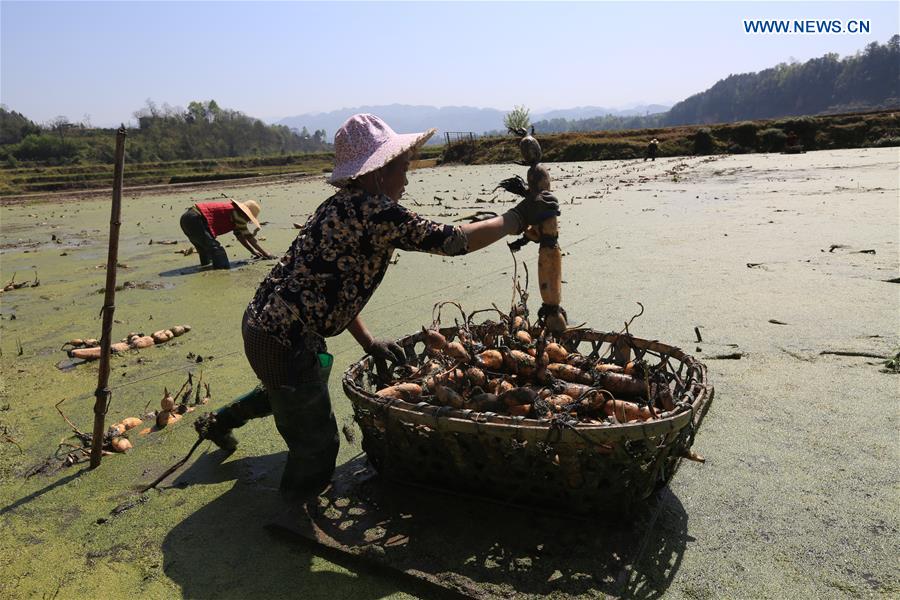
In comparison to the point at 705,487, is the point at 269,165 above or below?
above

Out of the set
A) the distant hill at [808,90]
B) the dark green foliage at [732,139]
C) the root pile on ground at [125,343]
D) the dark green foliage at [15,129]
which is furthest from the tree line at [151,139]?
the distant hill at [808,90]

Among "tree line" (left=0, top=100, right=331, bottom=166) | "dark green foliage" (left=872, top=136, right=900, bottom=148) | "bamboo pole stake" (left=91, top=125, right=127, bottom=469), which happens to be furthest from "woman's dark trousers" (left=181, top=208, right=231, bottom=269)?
"tree line" (left=0, top=100, right=331, bottom=166)

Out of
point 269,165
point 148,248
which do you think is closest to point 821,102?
point 269,165

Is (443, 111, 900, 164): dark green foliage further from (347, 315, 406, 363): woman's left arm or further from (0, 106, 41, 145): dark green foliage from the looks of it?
(0, 106, 41, 145): dark green foliage

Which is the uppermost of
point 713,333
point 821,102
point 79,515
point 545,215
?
point 821,102

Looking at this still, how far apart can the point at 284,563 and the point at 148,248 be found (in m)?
8.08

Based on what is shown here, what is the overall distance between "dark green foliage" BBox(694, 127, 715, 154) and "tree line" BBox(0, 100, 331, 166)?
38.5 m

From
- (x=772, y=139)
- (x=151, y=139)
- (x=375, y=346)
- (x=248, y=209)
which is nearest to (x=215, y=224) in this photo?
(x=248, y=209)

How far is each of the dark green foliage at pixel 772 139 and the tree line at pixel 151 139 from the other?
4060cm

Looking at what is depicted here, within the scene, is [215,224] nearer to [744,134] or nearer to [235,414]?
[235,414]

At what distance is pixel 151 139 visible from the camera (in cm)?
5694

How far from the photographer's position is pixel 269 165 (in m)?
39.3

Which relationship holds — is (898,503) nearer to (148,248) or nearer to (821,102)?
(148,248)

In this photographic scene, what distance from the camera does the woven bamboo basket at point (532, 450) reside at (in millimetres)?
1766
